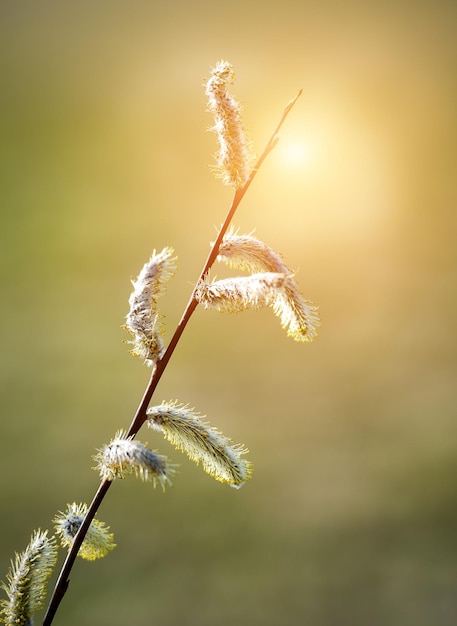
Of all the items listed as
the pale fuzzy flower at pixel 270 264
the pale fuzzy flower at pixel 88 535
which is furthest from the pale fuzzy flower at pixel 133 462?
the pale fuzzy flower at pixel 270 264

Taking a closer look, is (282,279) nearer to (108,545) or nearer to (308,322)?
(308,322)

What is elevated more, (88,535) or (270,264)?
(270,264)

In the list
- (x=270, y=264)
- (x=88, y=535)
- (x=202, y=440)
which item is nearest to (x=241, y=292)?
(x=270, y=264)

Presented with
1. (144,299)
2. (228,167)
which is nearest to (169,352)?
(144,299)

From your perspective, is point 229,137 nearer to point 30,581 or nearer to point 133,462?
point 133,462

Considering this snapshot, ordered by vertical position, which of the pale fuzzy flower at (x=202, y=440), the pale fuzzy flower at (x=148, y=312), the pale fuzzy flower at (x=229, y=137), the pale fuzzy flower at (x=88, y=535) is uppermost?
the pale fuzzy flower at (x=229, y=137)

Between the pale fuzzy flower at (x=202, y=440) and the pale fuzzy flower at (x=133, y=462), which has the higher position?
the pale fuzzy flower at (x=202, y=440)

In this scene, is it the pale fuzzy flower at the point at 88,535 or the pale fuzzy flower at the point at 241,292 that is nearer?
the pale fuzzy flower at the point at 241,292

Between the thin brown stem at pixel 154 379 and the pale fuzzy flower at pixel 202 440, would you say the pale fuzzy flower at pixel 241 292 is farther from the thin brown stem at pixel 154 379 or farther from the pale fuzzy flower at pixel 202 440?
the pale fuzzy flower at pixel 202 440
